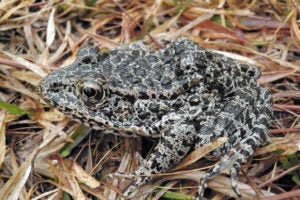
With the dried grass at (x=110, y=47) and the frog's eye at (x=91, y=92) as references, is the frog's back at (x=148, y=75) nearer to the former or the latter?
the frog's eye at (x=91, y=92)

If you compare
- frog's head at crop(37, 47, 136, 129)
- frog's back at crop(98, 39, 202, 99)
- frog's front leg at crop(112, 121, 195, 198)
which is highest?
frog's back at crop(98, 39, 202, 99)

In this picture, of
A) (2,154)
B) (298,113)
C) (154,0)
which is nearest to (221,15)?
(154,0)

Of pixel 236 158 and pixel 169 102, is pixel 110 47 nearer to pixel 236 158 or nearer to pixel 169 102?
pixel 169 102

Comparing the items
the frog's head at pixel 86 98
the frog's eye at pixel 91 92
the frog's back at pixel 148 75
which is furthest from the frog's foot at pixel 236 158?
the frog's eye at pixel 91 92

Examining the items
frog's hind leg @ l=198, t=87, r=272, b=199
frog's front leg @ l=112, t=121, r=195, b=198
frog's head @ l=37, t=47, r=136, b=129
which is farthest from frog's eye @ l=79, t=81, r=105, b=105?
frog's hind leg @ l=198, t=87, r=272, b=199

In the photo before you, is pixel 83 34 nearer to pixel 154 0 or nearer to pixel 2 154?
pixel 154 0

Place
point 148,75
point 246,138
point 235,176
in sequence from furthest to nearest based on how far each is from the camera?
1. point 148,75
2. point 246,138
3. point 235,176

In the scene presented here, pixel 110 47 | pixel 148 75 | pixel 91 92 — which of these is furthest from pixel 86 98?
pixel 110 47

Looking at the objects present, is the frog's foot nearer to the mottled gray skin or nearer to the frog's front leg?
the mottled gray skin
